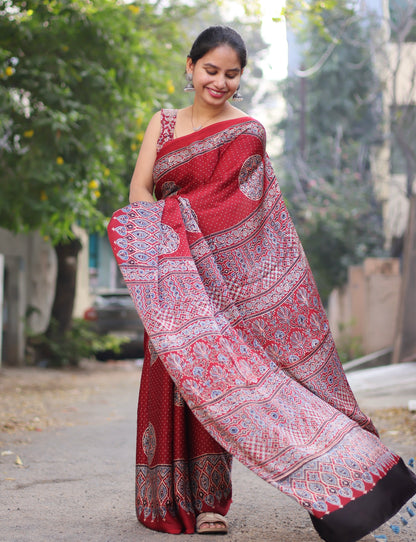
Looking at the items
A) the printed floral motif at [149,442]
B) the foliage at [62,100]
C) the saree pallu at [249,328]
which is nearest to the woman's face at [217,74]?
the saree pallu at [249,328]

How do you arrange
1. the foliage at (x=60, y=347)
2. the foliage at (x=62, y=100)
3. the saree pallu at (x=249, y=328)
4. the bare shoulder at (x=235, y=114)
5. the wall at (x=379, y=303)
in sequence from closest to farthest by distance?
the saree pallu at (x=249, y=328)
the bare shoulder at (x=235, y=114)
the foliage at (x=62, y=100)
the wall at (x=379, y=303)
the foliage at (x=60, y=347)

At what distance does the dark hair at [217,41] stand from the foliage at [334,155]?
9.54 meters

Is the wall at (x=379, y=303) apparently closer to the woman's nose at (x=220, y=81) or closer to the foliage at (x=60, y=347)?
the foliage at (x=60, y=347)

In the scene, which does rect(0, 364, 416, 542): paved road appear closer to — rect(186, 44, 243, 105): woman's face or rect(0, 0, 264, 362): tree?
rect(186, 44, 243, 105): woman's face

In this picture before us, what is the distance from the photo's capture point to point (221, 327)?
9.48ft

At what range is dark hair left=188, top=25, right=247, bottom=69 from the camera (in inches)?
120

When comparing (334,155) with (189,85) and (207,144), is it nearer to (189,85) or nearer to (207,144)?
(189,85)

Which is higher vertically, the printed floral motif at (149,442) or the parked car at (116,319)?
the printed floral motif at (149,442)

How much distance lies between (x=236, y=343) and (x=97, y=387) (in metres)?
6.86

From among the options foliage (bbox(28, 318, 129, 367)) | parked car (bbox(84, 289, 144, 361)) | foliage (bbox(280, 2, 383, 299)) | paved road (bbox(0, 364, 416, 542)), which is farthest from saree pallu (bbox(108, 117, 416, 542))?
parked car (bbox(84, 289, 144, 361))

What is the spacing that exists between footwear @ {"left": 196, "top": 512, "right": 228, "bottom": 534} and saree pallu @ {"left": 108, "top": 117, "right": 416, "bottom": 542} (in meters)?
0.46

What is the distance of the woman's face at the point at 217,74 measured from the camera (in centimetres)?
306

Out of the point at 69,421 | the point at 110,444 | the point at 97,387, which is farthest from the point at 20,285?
the point at 110,444

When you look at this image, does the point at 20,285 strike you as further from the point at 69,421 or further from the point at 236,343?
the point at 236,343
